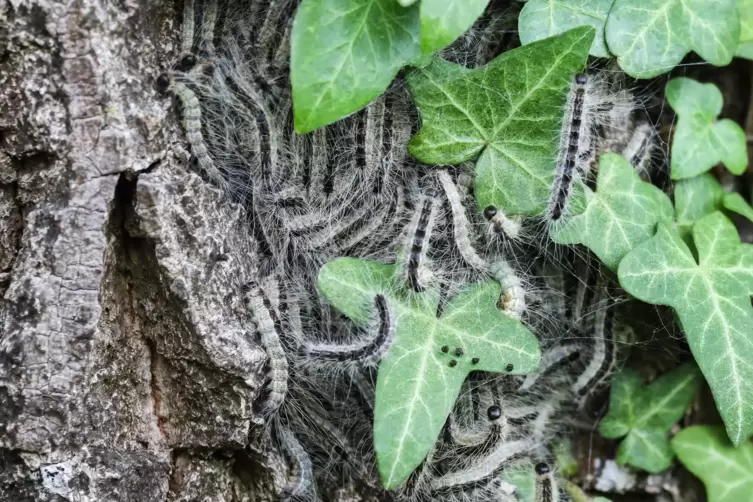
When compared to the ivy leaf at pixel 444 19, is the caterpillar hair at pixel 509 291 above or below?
below

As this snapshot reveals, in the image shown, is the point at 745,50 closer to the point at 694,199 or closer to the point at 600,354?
the point at 694,199

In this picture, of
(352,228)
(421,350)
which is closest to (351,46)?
(352,228)

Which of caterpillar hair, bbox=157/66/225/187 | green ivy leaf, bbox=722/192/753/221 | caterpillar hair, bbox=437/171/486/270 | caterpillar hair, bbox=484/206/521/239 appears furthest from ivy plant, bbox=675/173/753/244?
caterpillar hair, bbox=157/66/225/187

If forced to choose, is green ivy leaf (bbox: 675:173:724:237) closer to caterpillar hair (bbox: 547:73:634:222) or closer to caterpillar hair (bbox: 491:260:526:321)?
caterpillar hair (bbox: 547:73:634:222)

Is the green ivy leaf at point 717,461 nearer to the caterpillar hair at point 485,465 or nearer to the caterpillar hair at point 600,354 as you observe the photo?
the caterpillar hair at point 600,354

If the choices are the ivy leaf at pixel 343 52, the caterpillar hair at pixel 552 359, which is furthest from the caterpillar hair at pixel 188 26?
the caterpillar hair at pixel 552 359

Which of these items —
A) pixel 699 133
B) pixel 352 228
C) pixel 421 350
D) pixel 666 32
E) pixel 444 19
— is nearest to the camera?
pixel 444 19

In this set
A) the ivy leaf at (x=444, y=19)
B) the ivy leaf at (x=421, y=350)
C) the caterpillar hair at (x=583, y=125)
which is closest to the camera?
the ivy leaf at (x=444, y=19)
